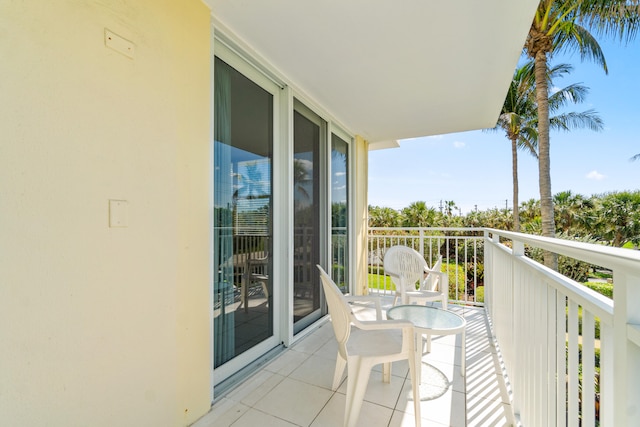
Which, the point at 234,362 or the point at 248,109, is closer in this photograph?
the point at 234,362

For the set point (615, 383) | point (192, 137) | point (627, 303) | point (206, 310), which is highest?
point (192, 137)

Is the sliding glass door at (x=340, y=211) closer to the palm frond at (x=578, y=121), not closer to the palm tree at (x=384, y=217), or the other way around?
the palm frond at (x=578, y=121)

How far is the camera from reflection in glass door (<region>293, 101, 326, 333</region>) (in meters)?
2.85

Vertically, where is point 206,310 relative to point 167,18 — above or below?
below

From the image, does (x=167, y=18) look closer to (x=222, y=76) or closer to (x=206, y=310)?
(x=222, y=76)

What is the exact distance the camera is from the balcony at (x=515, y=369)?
63 centimetres

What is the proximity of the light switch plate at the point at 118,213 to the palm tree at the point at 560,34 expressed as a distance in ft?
19.8

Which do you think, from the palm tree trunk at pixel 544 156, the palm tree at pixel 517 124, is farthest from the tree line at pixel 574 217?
the palm tree trunk at pixel 544 156

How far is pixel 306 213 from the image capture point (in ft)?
9.99

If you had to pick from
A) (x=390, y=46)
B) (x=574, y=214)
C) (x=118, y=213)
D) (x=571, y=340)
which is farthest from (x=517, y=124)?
(x=118, y=213)

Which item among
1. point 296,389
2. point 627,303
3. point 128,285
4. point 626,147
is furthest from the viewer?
point 626,147

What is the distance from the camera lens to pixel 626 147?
15430mm

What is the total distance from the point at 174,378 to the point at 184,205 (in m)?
0.95

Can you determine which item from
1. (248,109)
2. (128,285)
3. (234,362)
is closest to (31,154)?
(128,285)
